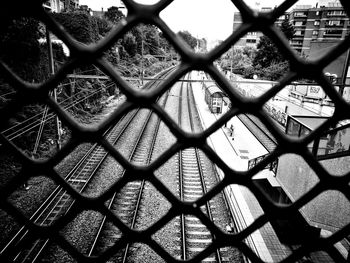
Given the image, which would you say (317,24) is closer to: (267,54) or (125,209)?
(267,54)

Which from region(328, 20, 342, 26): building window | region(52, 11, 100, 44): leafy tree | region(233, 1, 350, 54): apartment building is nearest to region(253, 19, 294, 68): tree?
region(233, 1, 350, 54): apartment building

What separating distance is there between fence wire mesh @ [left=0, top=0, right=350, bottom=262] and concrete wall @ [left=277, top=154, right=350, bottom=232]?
208 inches

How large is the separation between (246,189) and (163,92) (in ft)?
31.4

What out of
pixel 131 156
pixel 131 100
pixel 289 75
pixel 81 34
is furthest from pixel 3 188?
pixel 81 34

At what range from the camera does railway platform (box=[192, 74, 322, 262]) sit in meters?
6.56

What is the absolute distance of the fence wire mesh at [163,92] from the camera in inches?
35.7

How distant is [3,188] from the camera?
1106 mm

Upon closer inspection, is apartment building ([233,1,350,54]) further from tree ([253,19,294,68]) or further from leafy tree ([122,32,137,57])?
leafy tree ([122,32,137,57])

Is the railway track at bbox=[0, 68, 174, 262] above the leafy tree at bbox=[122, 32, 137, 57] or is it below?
below

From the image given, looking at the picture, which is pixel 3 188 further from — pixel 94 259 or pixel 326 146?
pixel 326 146

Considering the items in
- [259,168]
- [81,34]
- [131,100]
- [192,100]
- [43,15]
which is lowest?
[192,100]

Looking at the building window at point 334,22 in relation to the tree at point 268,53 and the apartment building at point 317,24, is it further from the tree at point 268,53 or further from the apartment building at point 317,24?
the tree at point 268,53

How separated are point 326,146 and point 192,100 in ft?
69.9

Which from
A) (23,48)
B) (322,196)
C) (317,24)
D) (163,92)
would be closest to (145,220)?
(322,196)
